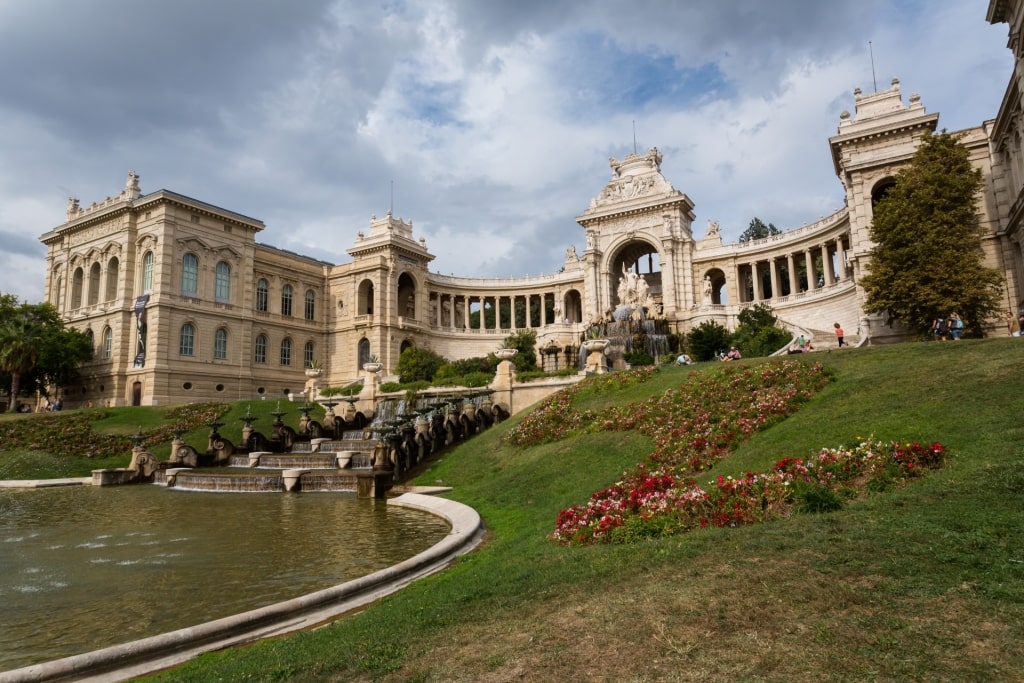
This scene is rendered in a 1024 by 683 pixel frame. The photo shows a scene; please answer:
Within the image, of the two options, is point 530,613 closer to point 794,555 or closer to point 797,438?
point 794,555

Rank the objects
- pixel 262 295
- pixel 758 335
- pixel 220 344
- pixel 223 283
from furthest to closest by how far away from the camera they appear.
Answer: pixel 262 295 < pixel 223 283 < pixel 220 344 < pixel 758 335

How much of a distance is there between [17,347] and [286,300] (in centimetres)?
2177

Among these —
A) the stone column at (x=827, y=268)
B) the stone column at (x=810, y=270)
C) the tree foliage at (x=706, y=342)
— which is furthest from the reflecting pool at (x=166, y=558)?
the stone column at (x=810, y=270)

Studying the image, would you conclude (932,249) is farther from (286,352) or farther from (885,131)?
(286,352)

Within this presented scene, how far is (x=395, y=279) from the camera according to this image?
205 ft

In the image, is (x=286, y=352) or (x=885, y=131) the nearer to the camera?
(x=885, y=131)

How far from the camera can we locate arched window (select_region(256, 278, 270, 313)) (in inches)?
2287

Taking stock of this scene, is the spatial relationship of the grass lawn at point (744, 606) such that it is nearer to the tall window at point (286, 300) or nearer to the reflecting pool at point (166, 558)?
the reflecting pool at point (166, 558)

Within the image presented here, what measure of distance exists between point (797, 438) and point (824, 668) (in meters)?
9.08

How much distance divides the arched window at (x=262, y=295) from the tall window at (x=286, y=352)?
3737 millimetres

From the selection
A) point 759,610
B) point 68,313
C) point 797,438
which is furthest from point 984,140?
point 68,313

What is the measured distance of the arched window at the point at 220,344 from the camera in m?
53.0

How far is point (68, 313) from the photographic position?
54.5 m

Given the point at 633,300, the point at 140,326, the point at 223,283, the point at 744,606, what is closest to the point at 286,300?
the point at 223,283
